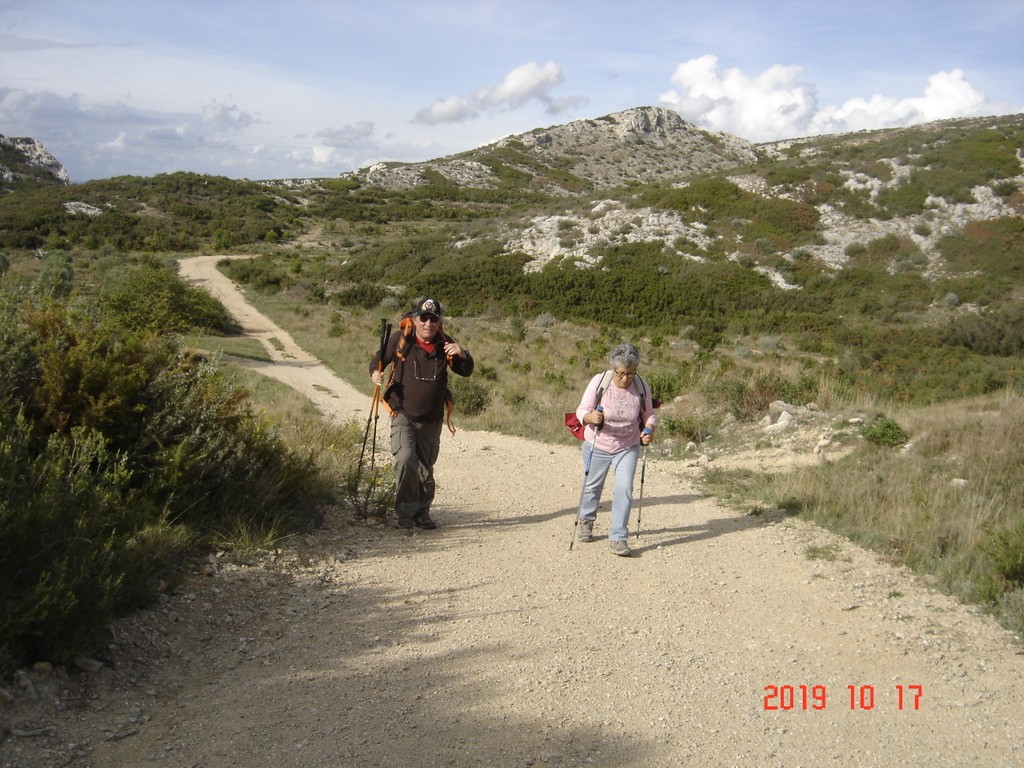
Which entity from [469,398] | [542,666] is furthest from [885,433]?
[469,398]

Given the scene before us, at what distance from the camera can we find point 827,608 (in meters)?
5.05

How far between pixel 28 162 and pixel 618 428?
3392 inches

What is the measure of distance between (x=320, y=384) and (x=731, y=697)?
47.4 feet

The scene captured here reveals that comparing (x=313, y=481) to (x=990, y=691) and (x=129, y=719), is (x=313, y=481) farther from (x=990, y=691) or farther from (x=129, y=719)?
(x=990, y=691)

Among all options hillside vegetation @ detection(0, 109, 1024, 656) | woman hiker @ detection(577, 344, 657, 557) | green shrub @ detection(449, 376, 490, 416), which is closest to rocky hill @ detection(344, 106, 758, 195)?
hillside vegetation @ detection(0, 109, 1024, 656)

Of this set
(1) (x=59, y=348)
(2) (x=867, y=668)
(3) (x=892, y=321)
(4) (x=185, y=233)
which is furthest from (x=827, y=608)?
(4) (x=185, y=233)

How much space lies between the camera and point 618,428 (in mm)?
6062

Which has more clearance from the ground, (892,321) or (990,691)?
(892,321)

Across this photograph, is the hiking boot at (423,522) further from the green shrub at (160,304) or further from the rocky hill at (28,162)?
the rocky hill at (28,162)

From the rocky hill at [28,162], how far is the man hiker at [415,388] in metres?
74.5

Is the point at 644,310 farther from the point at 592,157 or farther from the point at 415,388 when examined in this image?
the point at 592,157
